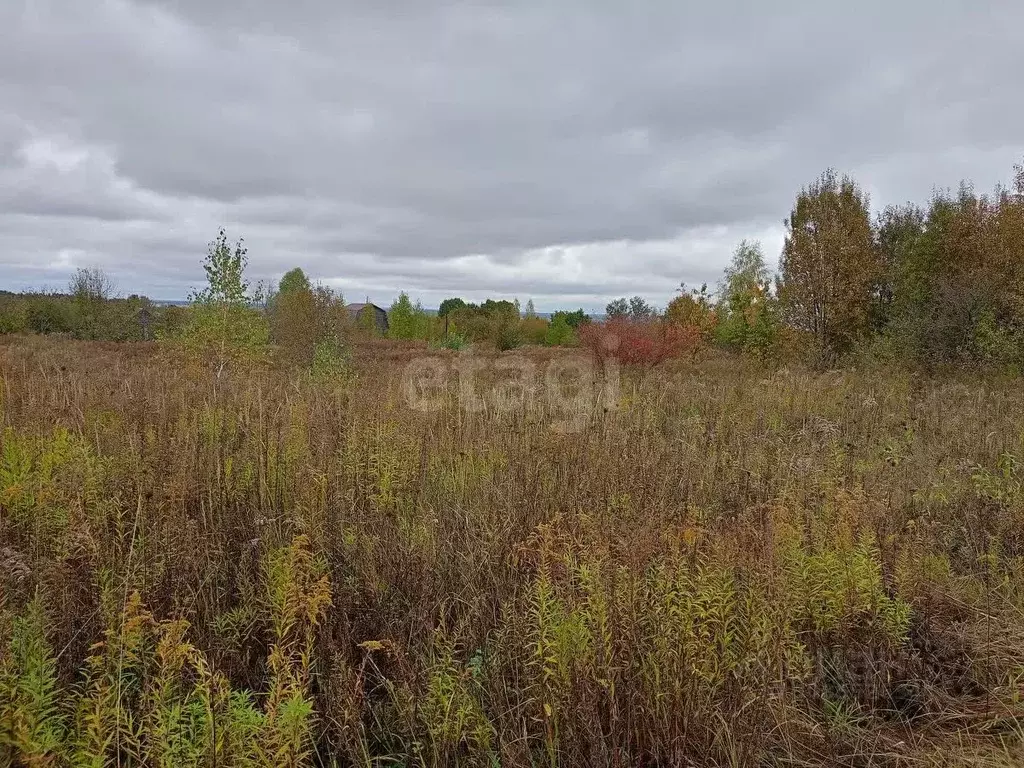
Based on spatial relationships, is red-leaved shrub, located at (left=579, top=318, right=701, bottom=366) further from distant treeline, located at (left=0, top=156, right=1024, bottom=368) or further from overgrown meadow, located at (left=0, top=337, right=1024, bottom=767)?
overgrown meadow, located at (left=0, top=337, right=1024, bottom=767)

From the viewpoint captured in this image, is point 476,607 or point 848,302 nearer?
point 476,607

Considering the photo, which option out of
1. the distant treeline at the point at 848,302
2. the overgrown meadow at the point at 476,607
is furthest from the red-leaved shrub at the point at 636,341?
the overgrown meadow at the point at 476,607

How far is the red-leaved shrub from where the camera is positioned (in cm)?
1716

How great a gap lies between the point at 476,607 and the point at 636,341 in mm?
15647

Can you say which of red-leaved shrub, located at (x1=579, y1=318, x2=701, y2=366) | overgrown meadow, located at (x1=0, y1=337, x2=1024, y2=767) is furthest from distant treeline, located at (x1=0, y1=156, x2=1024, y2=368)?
overgrown meadow, located at (x1=0, y1=337, x2=1024, y2=767)

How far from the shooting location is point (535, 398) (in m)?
6.92

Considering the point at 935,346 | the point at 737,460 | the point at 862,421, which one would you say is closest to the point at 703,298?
the point at 935,346

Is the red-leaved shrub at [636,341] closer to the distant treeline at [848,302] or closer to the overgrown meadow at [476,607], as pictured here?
the distant treeline at [848,302]

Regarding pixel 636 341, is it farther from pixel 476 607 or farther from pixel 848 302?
pixel 476 607

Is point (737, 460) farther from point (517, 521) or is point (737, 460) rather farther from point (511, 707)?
point (511, 707)

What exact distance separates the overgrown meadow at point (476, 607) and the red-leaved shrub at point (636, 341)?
12.9 m

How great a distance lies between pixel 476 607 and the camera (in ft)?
8.11

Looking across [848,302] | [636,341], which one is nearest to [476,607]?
[636,341]

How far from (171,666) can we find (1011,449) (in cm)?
708
